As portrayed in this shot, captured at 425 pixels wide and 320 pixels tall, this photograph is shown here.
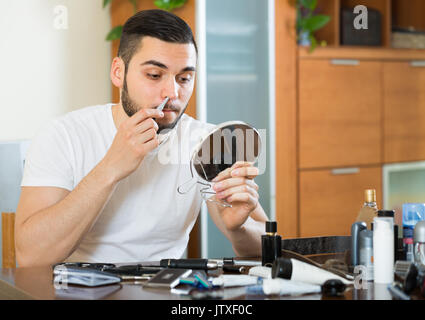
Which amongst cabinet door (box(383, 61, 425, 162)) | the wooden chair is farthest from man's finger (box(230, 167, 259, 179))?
cabinet door (box(383, 61, 425, 162))

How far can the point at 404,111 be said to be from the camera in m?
3.39

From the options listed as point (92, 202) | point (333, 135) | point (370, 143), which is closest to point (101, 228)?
point (92, 202)

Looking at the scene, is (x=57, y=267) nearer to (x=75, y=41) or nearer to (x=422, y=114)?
(x=75, y=41)

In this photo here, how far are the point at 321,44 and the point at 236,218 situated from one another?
6.31 feet

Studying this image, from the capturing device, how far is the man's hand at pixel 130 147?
1.42m

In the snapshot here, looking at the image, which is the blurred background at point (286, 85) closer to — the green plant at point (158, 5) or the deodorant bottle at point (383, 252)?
the green plant at point (158, 5)

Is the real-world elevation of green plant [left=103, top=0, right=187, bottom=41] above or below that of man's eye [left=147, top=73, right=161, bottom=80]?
above

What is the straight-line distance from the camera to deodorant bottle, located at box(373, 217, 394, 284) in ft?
3.54

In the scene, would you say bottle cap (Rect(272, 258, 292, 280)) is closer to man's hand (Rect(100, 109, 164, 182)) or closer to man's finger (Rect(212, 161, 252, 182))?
man's finger (Rect(212, 161, 252, 182))

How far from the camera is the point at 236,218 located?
1.44 metres

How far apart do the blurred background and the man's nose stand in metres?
A: 1.16

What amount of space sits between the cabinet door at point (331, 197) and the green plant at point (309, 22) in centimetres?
65

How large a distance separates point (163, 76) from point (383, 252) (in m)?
0.73

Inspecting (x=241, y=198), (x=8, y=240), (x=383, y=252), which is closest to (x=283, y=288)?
(x=383, y=252)
